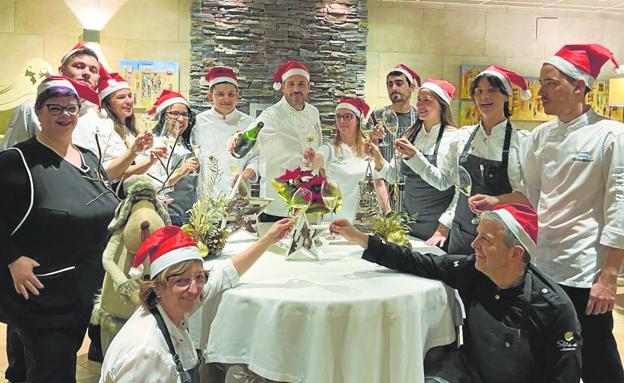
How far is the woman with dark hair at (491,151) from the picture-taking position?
3.01 metres

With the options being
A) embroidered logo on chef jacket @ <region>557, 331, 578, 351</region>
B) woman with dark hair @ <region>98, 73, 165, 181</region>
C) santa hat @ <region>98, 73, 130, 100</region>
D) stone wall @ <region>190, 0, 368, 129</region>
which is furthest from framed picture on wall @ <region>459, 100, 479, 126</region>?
embroidered logo on chef jacket @ <region>557, 331, 578, 351</region>

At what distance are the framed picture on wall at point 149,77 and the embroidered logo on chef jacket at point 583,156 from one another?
4.74m

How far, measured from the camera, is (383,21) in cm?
705

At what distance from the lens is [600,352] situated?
2.55 m

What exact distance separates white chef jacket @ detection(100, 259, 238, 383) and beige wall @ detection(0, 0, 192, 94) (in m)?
5.06

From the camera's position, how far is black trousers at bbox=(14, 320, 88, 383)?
2.43m

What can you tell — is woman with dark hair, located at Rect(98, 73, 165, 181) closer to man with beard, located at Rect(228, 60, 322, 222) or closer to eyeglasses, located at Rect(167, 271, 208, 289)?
man with beard, located at Rect(228, 60, 322, 222)

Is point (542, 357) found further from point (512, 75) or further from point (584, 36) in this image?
point (584, 36)

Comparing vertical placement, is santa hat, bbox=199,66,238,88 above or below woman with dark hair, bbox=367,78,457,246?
above

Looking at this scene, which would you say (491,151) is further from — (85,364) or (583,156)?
(85,364)

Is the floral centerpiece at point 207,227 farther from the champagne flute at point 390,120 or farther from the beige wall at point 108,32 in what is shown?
the beige wall at point 108,32

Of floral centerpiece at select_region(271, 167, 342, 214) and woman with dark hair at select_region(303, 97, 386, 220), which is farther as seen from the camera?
woman with dark hair at select_region(303, 97, 386, 220)

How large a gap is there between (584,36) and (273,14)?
376 cm

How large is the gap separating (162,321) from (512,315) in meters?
1.23
